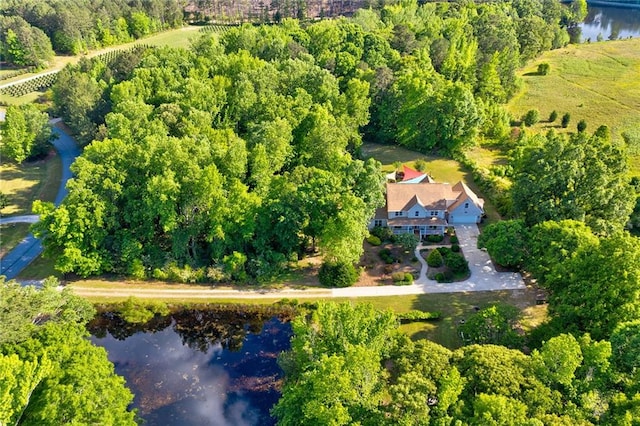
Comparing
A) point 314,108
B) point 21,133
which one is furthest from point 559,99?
point 21,133

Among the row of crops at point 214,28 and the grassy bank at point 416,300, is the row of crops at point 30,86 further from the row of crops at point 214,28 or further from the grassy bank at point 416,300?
the grassy bank at point 416,300

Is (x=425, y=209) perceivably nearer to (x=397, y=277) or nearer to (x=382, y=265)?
(x=382, y=265)

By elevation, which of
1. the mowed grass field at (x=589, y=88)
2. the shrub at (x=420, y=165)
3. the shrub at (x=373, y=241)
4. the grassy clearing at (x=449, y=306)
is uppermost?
the mowed grass field at (x=589, y=88)

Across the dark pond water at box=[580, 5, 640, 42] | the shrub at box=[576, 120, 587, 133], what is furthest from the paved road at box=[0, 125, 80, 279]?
the dark pond water at box=[580, 5, 640, 42]

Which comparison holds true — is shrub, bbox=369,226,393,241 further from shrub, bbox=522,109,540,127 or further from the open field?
shrub, bbox=522,109,540,127

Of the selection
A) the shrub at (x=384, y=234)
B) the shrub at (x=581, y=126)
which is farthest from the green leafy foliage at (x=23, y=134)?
the shrub at (x=581, y=126)

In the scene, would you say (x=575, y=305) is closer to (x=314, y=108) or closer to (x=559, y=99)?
(x=314, y=108)
